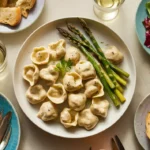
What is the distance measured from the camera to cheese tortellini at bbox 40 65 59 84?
1739mm

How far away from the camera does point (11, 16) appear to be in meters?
1.81

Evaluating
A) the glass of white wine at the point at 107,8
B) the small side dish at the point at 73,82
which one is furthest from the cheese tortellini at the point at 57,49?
the glass of white wine at the point at 107,8

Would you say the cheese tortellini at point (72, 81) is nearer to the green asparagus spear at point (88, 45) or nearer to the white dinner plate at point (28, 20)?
the green asparagus spear at point (88, 45)

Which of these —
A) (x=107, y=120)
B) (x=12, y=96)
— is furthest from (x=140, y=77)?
(x=12, y=96)

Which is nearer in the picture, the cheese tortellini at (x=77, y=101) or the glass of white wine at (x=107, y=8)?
the cheese tortellini at (x=77, y=101)

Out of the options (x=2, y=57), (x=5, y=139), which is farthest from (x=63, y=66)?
(x=5, y=139)

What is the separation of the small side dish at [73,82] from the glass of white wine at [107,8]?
17cm

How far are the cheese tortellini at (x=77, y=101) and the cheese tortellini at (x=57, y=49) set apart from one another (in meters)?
0.17

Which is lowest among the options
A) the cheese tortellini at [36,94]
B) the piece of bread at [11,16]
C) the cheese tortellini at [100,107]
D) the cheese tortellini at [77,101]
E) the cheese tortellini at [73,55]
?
the cheese tortellini at [100,107]

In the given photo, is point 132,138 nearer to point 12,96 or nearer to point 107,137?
point 107,137

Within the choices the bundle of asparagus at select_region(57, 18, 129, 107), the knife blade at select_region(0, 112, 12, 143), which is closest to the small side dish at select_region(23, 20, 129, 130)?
the bundle of asparagus at select_region(57, 18, 129, 107)

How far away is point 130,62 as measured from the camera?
1.78m

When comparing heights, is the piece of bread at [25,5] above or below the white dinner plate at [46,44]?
above

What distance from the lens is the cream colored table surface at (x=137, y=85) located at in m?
1.78
